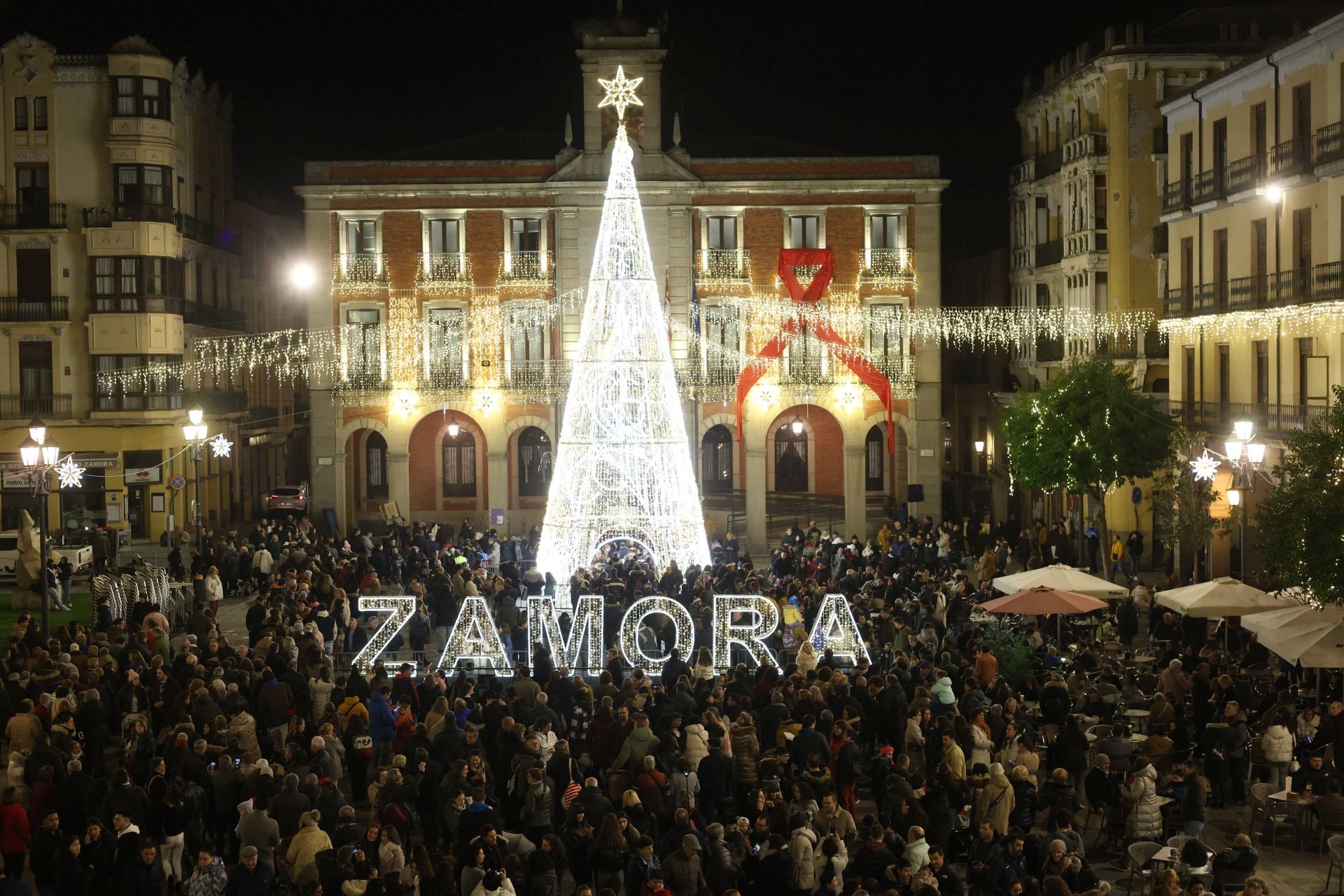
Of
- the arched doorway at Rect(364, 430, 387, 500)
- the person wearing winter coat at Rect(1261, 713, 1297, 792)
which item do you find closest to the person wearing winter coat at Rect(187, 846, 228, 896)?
the person wearing winter coat at Rect(1261, 713, 1297, 792)

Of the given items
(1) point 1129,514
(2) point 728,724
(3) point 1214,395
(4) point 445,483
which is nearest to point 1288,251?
(3) point 1214,395

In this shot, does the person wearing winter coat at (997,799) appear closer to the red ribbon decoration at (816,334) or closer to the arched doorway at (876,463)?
the red ribbon decoration at (816,334)

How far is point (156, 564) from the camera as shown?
136 feet

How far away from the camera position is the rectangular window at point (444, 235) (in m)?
47.6

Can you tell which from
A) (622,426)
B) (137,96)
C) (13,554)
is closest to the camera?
(622,426)

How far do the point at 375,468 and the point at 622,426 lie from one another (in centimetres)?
2133

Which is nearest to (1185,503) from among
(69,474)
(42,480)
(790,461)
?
(790,461)

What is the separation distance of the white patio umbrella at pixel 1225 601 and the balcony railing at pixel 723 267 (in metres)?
24.1

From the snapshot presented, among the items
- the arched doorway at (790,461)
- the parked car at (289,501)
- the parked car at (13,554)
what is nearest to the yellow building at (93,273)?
the parked car at (289,501)

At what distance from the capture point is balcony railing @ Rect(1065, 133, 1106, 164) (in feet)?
147

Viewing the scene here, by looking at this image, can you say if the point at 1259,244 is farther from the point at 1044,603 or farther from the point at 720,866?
the point at 720,866

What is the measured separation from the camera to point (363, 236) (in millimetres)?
47562

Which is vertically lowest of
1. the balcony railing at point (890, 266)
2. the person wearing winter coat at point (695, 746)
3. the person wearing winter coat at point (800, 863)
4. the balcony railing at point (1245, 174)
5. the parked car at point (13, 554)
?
the person wearing winter coat at point (800, 863)

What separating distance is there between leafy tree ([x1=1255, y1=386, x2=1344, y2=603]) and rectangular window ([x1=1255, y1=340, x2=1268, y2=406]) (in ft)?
38.8
